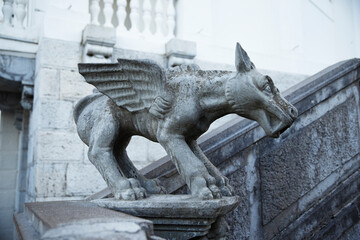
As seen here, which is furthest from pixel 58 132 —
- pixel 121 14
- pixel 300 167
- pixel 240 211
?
pixel 300 167

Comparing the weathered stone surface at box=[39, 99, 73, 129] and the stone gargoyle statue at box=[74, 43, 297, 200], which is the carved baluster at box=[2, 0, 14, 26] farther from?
the stone gargoyle statue at box=[74, 43, 297, 200]

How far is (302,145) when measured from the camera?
215 centimetres

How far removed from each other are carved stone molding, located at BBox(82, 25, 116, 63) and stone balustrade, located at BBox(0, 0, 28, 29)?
60 cm

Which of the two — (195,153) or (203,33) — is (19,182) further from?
(195,153)

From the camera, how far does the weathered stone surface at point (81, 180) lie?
278 cm

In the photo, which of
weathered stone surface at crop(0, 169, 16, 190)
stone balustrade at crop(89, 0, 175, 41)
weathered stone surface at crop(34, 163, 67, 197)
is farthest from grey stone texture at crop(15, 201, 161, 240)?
weathered stone surface at crop(0, 169, 16, 190)

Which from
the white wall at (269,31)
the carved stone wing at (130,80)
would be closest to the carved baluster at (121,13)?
the white wall at (269,31)

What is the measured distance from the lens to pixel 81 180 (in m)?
2.82

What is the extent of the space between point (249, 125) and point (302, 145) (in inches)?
16.8

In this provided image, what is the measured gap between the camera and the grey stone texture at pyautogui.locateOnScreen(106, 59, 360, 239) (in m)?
1.90

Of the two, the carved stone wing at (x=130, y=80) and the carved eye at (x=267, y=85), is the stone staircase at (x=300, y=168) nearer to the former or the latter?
the carved stone wing at (x=130, y=80)

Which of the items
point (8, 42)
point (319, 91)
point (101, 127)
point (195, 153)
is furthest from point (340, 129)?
point (8, 42)

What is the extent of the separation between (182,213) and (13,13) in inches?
106

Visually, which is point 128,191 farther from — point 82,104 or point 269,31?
point 269,31
